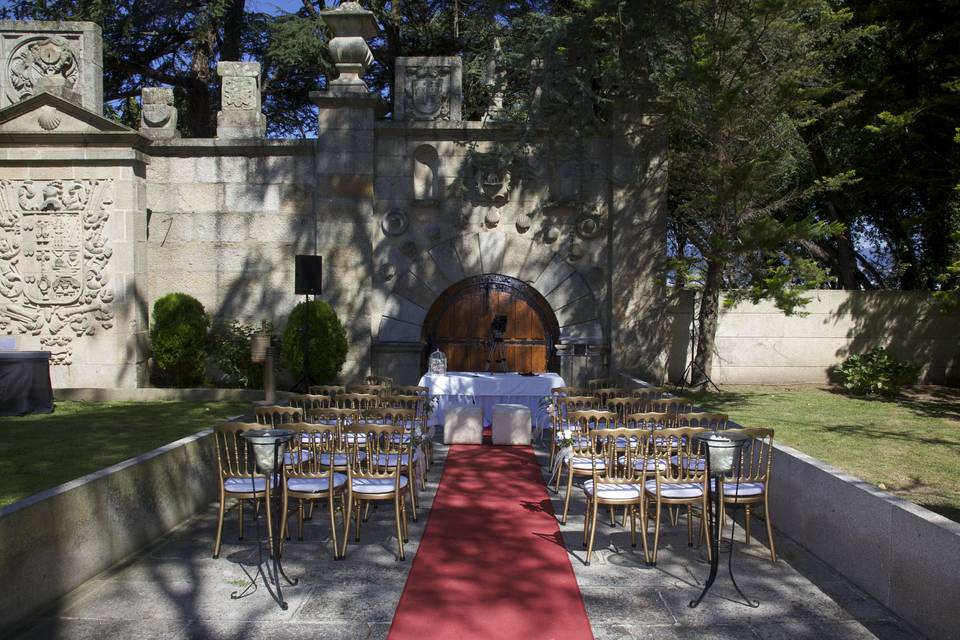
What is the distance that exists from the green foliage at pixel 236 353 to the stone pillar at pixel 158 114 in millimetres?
3291

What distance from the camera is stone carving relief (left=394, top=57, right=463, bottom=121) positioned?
12.4 meters

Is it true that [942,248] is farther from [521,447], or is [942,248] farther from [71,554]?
[71,554]

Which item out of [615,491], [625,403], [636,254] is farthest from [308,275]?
[615,491]

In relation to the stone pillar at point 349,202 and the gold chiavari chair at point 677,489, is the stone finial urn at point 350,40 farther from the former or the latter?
the gold chiavari chair at point 677,489

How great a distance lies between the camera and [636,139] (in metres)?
12.4

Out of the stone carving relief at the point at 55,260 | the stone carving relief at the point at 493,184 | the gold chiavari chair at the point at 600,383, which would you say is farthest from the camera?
the stone carving relief at the point at 493,184

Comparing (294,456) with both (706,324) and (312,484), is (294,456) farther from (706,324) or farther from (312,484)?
(706,324)

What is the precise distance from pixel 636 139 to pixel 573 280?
8.09 feet

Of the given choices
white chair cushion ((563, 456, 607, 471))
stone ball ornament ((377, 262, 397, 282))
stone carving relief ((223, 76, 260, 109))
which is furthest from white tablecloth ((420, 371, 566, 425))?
stone carving relief ((223, 76, 260, 109))

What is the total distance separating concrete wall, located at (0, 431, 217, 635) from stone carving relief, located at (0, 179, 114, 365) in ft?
20.7

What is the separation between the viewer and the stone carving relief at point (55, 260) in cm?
1174

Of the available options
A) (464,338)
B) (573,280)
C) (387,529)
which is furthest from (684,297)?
(387,529)

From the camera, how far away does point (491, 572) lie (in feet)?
16.7

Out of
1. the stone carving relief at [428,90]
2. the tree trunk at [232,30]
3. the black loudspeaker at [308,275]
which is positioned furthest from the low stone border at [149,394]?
the tree trunk at [232,30]
